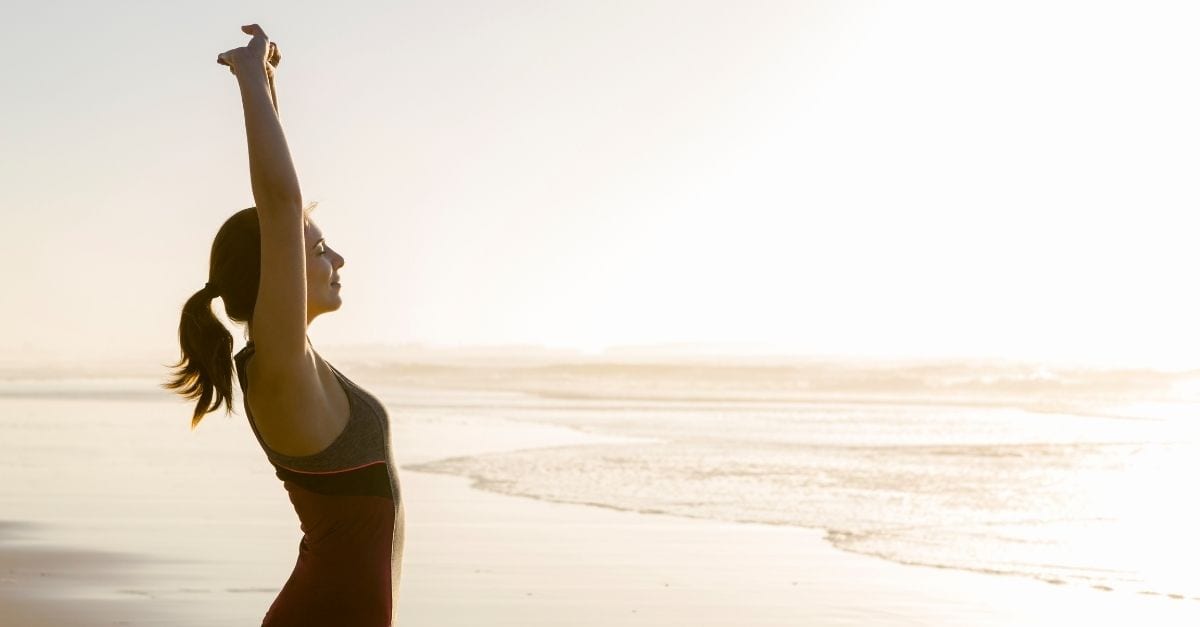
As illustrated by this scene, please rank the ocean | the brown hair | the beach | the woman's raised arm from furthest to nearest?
the ocean
the beach
the brown hair
the woman's raised arm

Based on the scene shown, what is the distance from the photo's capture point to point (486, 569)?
9703 mm

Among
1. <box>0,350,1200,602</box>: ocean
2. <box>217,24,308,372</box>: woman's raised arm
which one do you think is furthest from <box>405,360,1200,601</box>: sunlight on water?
<box>217,24,308,372</box>: woman's raised arm

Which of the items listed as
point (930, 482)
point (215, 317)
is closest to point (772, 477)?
point (930, 482)

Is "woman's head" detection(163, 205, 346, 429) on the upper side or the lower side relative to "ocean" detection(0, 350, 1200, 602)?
upper

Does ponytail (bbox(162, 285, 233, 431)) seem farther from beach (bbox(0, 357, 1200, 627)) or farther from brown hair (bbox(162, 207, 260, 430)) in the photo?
beach (bbox(0, 357, 1200, 627))

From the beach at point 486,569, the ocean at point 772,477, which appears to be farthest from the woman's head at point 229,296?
the ocean at point 772,477

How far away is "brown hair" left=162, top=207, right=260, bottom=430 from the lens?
2.48 meters

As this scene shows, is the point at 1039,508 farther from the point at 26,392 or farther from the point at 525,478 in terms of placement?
the point at 26,392

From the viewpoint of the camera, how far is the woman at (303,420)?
2.30 meters

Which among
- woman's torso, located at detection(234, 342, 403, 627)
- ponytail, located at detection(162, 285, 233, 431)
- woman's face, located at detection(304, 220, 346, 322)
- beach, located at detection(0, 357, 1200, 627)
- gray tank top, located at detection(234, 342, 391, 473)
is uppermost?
woman's face, located at detection(304, 220, 346, 322)

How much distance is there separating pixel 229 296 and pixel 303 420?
0.32 m

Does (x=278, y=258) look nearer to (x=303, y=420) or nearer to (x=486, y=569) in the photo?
(x=303, y=420)

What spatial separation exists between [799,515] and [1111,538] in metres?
2.79

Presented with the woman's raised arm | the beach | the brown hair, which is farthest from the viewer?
the beach
